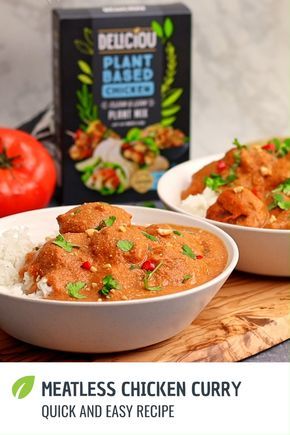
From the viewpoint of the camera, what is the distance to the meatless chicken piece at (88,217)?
10.9 ft

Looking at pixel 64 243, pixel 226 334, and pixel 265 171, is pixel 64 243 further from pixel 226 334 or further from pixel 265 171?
pixel 265 171

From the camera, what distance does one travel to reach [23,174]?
4.60 metres

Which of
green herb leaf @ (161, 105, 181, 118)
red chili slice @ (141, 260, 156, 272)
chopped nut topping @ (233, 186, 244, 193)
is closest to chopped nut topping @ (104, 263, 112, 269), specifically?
red chili slice @ (141, 260, 156, 272)

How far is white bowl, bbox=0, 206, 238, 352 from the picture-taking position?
304 centimetres

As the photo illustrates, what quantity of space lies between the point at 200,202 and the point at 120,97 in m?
1.03

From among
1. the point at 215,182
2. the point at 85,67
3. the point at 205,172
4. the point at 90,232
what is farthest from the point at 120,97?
the point at 90,232

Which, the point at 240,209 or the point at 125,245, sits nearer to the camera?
the point at 125,245

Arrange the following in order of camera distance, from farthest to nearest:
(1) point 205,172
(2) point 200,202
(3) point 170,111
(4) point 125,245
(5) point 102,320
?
(3) point 170,111
(1) point 205,172
(2) point 200,202
(4) point 125,245
(5) point 102,320

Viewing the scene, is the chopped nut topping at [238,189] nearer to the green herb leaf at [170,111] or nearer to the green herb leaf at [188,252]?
the green herb leaf at [188,252]

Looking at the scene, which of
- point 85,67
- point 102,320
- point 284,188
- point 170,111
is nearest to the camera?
point 102,320

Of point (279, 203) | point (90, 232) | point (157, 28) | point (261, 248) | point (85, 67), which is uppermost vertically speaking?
point (157, 28)

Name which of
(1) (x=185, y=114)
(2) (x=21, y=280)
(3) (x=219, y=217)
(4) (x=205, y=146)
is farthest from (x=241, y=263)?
(4) (x=205, y=146)

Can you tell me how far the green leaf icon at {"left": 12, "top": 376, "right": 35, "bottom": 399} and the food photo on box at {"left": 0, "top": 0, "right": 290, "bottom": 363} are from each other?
0.15 meters

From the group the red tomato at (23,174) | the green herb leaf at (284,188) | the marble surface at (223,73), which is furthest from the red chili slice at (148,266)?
the marble surface at (223,73)
